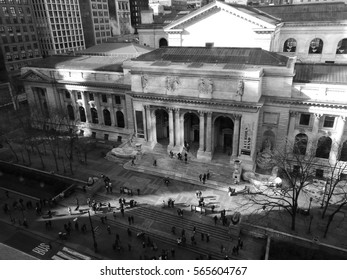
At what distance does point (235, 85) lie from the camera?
141ft

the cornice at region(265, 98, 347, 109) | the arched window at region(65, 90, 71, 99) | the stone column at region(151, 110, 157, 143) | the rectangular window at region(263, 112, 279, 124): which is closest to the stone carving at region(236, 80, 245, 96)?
the cornice at region(265, 98, 347, 109)

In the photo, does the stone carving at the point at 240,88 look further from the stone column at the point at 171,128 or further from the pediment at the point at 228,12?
the pediment at the point at 228,12

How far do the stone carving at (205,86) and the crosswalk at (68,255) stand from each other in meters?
27.5

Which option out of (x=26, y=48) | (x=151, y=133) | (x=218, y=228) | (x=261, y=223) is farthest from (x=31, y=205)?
(x=26, y=48)

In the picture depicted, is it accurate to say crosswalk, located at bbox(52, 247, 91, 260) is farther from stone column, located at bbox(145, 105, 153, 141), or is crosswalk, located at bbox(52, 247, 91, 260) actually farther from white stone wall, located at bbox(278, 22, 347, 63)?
white stone wall, located at bbox(278, 22, 347, 63)

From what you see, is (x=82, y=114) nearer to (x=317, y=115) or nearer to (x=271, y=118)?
(x=271, y=118)

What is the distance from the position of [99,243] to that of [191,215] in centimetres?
1181

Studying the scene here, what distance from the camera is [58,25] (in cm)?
10506

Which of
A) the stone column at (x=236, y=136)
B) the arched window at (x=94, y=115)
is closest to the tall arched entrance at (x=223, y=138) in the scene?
the stone column at (x=236, y=136)

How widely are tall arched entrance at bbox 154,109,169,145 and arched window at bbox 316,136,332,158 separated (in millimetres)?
24931

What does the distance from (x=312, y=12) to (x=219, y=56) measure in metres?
24.7

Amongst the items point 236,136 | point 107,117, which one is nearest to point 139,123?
point 107,117

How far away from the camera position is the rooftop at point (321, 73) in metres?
42.7

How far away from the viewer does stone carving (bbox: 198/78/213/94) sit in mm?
43906
